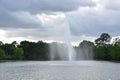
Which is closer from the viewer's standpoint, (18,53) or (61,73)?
(61,73)

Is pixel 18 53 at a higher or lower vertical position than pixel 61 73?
higher

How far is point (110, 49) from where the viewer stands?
545ft

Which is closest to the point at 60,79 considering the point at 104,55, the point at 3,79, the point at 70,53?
the point at 3,79

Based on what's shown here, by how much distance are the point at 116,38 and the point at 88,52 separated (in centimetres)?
1751

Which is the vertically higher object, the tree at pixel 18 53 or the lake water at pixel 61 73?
the tree at pixel 18 53

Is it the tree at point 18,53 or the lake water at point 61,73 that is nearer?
the lake water at point 61,73

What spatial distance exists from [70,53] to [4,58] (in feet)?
192

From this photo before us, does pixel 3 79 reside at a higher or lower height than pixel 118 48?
lower

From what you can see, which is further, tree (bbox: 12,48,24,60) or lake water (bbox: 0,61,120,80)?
tree (bbox: 12,48,24,60)

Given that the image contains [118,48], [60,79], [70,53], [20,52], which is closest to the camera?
[60,79]

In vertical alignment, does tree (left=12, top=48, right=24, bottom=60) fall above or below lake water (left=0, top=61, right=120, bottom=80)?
above

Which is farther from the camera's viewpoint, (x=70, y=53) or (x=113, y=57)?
(x=113, y=57)

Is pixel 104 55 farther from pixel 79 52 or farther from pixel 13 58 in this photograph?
pixel 13 58

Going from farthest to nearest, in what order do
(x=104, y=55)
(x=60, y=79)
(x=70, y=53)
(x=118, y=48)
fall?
(x=104, y=55) < (x=118, y=48) < (x=70, y=53) < (x=60, y=79)
